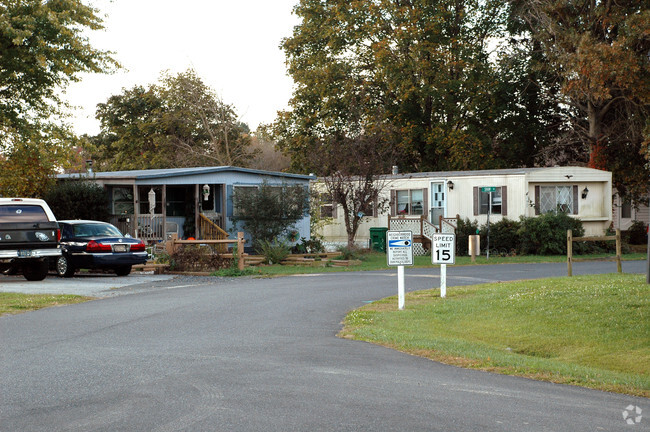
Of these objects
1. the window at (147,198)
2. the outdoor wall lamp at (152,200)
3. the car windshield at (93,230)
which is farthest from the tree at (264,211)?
the car windshield at (93,230)

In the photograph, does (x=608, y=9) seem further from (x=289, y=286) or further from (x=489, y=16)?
(x=289, y=286)

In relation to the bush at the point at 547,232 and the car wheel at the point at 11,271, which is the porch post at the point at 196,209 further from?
the bush at the point at 547,232

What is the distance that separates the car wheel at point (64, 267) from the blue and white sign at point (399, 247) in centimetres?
1198

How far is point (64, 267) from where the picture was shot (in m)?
22.8

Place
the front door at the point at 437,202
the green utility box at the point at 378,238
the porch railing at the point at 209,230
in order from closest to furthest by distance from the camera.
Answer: the porch railing at the point at 209,230
the front door at the point at 437,202
the green utility box at the point at 378,238

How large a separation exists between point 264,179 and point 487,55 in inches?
787

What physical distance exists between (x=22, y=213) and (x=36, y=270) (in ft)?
5.51

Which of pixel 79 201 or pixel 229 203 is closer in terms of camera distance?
pixel 79 201

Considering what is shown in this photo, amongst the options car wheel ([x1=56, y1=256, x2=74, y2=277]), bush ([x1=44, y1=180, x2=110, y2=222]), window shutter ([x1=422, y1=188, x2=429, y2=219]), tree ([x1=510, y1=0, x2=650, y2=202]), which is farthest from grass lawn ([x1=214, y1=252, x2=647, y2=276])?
tree ([x1=510, y1=0, x2=650, y2=202])

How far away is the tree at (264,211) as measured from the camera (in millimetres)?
29547

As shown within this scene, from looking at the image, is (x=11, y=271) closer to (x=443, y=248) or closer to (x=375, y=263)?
(x=375, y=263)

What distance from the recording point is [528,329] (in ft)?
40.0

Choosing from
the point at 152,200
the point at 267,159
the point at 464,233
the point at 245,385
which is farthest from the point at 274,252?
the point at 267,159

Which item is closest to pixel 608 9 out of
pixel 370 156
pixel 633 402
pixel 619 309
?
pixel 370 156
